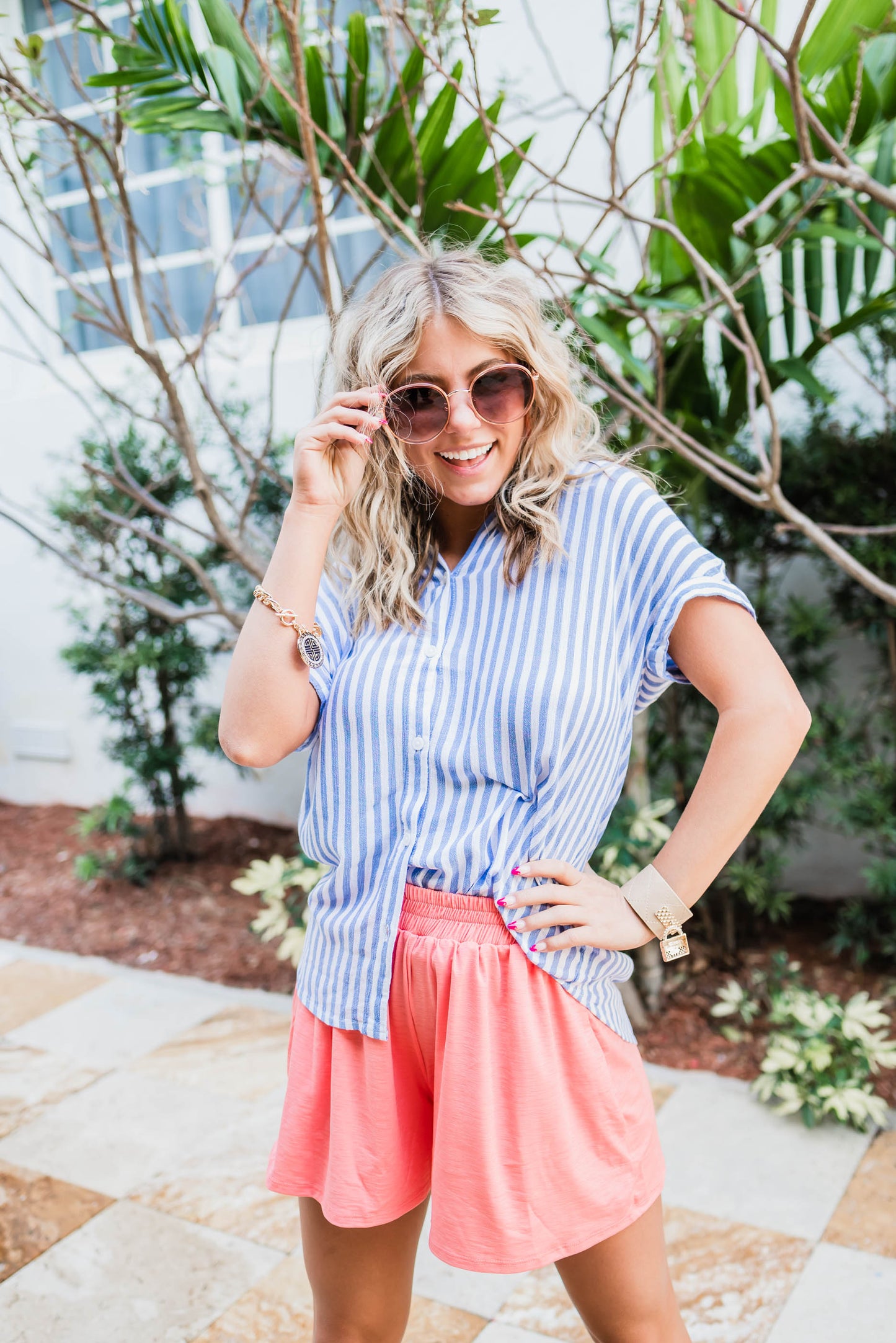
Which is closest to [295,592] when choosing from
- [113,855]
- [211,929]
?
[211,929]

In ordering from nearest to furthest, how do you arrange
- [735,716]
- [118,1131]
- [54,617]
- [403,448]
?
[735,716], [403,448], [118,1131], [54,617]

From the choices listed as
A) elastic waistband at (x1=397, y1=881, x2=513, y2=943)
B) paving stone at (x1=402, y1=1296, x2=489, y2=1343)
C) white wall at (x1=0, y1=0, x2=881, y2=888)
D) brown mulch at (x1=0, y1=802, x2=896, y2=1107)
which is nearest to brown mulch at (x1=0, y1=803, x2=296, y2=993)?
brown mulch at (x1=0, y1=802, x2=896, y2=1107)

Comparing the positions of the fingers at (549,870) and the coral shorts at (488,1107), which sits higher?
the fingers at (549,870)

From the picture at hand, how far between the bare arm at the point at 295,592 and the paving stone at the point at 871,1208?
1.74 meters

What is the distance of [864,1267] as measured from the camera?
2.18 m

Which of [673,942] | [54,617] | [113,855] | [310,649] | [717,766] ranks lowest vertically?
[113,855]

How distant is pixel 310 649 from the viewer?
136 cm

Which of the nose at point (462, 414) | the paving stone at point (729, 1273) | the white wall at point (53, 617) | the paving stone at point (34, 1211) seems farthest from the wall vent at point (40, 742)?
the nose at point (462, 414)

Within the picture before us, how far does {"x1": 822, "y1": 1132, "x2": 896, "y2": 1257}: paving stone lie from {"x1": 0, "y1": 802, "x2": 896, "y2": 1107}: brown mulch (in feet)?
0.78

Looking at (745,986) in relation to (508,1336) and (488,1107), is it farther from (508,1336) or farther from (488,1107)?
(488,1107)

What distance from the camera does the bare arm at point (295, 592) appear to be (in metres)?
1.36

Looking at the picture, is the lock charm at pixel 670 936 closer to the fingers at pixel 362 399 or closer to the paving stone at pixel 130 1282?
the fingers at pixel 362 399

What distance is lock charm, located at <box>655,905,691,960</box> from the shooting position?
136 centimetres

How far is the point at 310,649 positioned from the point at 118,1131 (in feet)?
6.76
